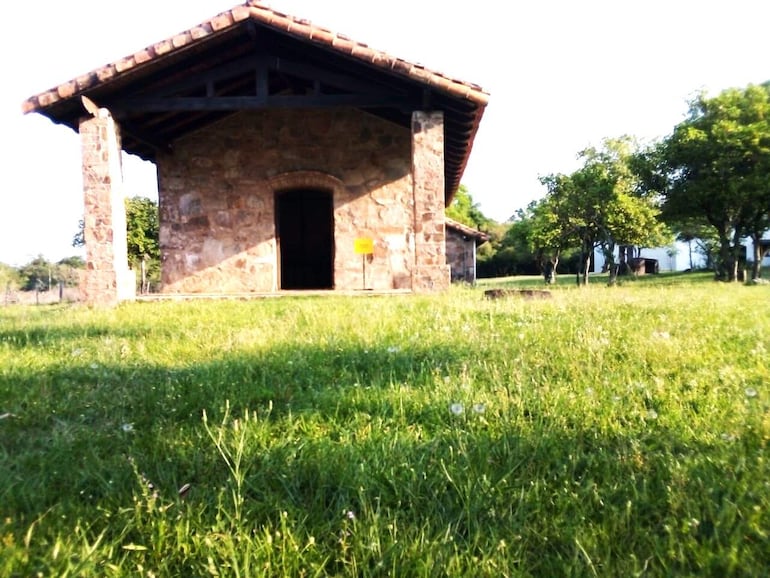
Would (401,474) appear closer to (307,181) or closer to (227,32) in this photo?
(227,32)

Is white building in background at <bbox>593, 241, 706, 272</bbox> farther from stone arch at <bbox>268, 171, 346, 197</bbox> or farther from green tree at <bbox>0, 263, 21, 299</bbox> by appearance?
green tree at <bbox>0, 263, 21, 299</bbox>

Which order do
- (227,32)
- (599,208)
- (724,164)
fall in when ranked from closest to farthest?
(227,32)
(724,164)
(599,208)

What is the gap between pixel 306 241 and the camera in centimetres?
1498

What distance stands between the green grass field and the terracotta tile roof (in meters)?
6.32

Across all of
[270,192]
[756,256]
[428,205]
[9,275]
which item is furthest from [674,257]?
[9,275]

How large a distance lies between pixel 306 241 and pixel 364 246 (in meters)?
4.17

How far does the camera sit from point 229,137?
11477 millimetres

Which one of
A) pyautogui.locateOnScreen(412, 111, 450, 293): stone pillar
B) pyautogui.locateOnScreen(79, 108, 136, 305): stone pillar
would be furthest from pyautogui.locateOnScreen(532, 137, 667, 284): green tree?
pyautogui.locateOnScreen(79, 108, 136, 305): stone pillar

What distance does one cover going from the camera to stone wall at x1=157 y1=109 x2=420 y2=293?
444 inches

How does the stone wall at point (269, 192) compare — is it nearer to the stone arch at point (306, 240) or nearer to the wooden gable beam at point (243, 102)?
the wooden gable beam at point (243, 102)

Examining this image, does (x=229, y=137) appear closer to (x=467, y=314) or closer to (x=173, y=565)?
(x=467, y=314)

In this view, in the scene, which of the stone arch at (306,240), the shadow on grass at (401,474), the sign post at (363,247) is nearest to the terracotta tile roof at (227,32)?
the sign post at (363,247)

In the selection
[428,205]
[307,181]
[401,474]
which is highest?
[307,181]

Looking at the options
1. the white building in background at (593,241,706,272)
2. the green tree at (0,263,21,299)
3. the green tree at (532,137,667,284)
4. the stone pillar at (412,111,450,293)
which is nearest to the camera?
the stone pillar at (412,111,450,293)
